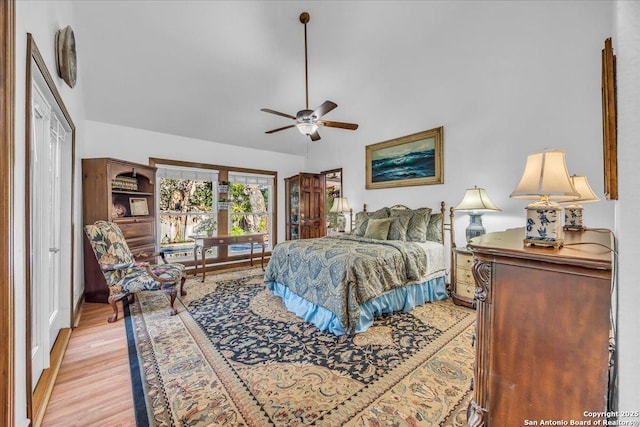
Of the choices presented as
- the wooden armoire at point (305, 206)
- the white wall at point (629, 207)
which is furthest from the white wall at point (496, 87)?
the white wall at point (629, 207)

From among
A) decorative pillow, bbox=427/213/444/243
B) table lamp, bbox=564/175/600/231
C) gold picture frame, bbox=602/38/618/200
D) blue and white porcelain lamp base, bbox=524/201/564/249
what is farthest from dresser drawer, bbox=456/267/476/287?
gold picture frame, bbox=602/38/618/200

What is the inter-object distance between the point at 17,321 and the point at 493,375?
7.23 ft

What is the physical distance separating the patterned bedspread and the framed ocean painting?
127 cm

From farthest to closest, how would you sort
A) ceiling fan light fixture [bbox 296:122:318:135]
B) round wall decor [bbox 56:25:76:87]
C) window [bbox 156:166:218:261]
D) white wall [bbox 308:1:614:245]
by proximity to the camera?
window [bbox 156:166:218:261] → ceiling fan light fixture [bbox 296:122:318:135] → white wall [bbox 308:1:614:245] → round wall decor [bbox 56:25:76:87]

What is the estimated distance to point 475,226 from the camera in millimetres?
3379

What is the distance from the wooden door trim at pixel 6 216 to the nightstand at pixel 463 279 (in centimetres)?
374

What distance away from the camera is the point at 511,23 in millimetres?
2924

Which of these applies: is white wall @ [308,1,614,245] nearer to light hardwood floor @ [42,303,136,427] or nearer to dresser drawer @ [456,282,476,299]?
dresser drawer @ [456,282,476,299]

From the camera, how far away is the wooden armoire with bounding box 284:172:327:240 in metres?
5.73

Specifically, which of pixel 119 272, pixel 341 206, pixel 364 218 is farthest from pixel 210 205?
pixel 364 218

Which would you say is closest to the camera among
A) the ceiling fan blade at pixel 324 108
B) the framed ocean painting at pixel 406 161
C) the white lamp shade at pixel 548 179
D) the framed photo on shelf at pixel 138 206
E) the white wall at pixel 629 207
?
the white wall at pixel 629 207

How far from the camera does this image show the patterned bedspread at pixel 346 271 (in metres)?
2.54

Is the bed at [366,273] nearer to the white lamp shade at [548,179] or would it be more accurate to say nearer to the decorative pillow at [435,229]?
the decorative pillow at [435,229]

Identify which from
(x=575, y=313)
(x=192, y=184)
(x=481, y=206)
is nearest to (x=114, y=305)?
(x=192, y=184)
